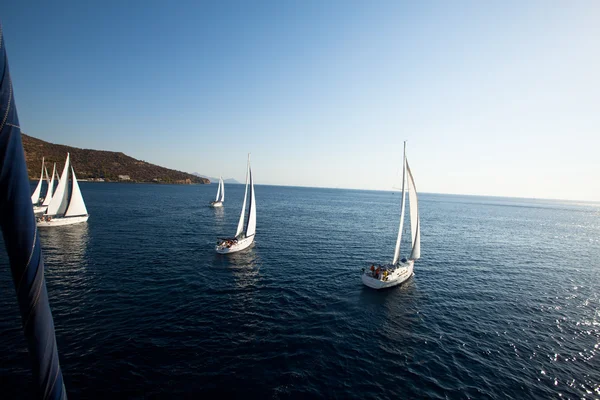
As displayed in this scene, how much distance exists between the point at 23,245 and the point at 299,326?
22.6 m

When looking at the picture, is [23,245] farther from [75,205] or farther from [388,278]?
[75,205]

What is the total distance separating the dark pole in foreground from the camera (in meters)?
3.23

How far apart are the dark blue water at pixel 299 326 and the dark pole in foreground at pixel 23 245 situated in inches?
573

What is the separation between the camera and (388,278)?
32.1 meters

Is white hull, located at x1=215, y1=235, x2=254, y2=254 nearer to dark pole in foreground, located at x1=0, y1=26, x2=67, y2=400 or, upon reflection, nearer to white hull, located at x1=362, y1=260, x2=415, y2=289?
white hull, located at x1=362, y1=260, x2=415, y2=289

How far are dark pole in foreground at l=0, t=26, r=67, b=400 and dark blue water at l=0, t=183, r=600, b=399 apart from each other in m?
14.5

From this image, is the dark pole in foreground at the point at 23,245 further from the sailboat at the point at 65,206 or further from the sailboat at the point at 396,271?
the sailboat at the point at 65,206

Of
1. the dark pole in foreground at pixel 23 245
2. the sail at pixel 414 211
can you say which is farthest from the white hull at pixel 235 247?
the dark pole in foreground at pixel 23 245

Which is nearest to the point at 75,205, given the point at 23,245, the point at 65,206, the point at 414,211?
the point at 65,206

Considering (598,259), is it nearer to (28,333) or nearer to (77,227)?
(28,333)

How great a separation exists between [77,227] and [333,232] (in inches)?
2110

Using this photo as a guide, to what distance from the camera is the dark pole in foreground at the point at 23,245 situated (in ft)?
10.6

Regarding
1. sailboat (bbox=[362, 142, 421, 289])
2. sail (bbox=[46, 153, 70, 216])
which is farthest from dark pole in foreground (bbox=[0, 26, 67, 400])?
sail (bbox=[46, 153, 70, 216])

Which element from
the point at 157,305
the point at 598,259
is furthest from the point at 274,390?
the point at 598,259
